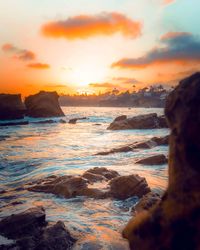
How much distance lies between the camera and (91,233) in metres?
5.26

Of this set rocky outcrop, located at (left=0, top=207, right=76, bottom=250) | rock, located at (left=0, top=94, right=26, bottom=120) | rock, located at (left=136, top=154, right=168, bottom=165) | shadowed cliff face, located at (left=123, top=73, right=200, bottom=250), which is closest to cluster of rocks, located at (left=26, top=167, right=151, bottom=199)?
rocky outcrop, located at (left=0, top=207, right=76, bottom=250)

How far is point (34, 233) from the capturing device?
193 inches

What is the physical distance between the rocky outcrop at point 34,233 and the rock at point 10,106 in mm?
54469

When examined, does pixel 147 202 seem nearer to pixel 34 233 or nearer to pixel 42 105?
pixel 34 233

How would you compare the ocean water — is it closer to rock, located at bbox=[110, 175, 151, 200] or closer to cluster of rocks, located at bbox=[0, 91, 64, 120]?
rock, located at bbox=[110, 175, 151, 200]

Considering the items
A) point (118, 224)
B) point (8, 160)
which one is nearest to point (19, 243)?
point (118, 224)

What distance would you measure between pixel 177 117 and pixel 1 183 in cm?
814

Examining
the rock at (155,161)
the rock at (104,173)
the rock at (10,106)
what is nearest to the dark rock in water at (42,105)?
the rock at (10,106)

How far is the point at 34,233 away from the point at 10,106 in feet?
181

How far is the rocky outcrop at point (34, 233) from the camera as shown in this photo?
453cm

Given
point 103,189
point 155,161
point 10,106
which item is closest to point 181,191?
point 103,189

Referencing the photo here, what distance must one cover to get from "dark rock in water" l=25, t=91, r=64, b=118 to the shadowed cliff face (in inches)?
2595

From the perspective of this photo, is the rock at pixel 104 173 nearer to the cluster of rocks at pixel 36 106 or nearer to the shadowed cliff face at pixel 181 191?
the shadowed cliff face at pixel 181 191

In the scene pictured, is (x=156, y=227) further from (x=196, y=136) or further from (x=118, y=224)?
(x=118, y=224)
